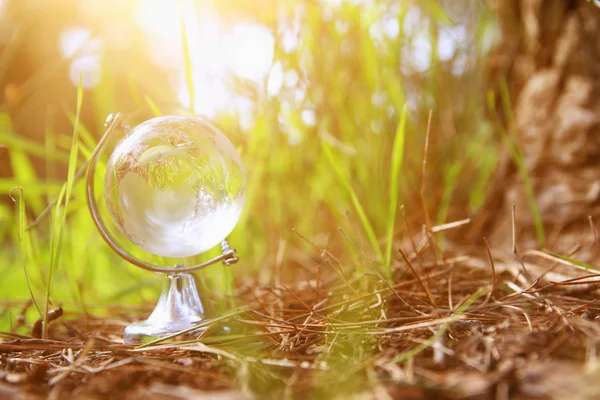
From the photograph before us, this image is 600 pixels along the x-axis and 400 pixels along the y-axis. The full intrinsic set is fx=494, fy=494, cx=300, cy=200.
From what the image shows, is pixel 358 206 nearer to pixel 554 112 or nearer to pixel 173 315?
pixel 173 315

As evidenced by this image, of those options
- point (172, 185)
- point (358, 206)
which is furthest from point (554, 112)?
point (172, 185)

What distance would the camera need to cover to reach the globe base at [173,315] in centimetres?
79

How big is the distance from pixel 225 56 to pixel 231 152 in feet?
2.10

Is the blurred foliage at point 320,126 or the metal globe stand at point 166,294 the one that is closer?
the metal globe stand at point 166,294

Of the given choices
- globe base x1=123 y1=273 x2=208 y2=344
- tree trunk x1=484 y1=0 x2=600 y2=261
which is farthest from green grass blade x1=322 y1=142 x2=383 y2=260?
tree trunk x1=484 y1=0 x2=600 y2=261

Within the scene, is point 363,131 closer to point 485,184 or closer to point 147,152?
point 485,184

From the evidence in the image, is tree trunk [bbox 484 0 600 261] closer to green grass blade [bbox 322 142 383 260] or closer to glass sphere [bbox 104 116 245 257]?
green grass blade [bbox 322 142 383 260]

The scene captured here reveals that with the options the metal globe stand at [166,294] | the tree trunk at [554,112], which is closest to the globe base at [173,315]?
the metal globe stand at [166,294]

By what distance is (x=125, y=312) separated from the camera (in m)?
1.19

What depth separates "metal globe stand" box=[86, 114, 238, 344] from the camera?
2.61ft

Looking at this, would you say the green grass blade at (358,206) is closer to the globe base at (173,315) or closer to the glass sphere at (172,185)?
the glass sphere at (172,185)

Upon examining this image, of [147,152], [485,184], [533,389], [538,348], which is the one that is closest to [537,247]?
[485,184]

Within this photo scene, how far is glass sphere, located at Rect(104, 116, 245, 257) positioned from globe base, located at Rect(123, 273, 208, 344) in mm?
80

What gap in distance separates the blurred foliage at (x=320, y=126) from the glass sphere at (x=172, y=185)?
1.15 feet
